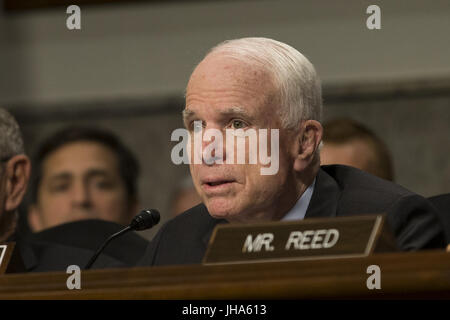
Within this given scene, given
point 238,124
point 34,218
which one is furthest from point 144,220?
point 34,218

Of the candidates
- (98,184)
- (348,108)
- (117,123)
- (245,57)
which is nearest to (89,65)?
(117,123)

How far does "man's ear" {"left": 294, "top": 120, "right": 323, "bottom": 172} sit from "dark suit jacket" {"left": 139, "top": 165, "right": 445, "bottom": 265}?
8 cm

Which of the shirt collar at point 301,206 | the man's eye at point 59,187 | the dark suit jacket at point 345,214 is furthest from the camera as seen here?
the man's eye at point 59,187

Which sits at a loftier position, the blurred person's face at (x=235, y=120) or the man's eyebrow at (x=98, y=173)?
the blurred person's face at (x=235, y=120)

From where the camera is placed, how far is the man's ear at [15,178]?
3404mm

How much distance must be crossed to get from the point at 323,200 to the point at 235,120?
1.00 feet

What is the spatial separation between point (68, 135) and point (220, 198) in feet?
8.11

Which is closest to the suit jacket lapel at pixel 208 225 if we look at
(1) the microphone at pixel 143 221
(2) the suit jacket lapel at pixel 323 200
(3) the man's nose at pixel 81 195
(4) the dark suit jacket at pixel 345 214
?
(4) the dark suit jacket at pixel 345 214

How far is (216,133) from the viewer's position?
262 centimetres

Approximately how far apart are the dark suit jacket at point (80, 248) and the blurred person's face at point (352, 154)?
66cm

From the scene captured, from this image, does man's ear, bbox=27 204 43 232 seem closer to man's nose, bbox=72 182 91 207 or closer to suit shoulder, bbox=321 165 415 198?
man's nose, bbox=72 182 91 207

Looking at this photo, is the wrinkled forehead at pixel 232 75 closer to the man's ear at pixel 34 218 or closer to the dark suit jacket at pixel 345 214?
the dark suit jacket at pixel 345 214

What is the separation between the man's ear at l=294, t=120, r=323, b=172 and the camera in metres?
2.68

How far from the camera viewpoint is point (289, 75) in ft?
8.59
